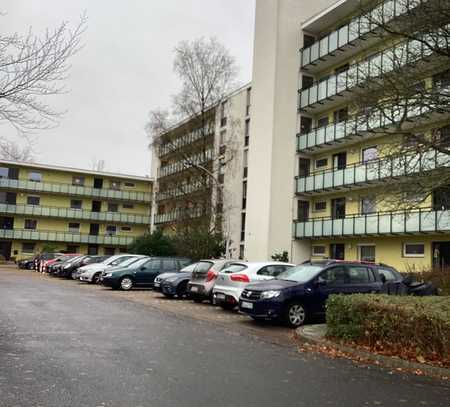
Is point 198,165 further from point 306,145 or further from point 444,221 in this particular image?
point 444,221

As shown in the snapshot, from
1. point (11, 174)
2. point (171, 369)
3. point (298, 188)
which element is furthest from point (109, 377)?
point (11, 174)

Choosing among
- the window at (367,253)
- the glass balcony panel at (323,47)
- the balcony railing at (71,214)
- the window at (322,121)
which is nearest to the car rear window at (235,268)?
the window at (367,253)

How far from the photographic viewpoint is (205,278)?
1811 cm

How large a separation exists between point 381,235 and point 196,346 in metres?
21.4

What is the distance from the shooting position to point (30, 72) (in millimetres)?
10484

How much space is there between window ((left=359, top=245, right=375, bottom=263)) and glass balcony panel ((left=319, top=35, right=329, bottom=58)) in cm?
1260

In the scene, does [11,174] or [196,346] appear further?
[11,174]

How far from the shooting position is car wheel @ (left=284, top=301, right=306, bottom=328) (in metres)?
12.8

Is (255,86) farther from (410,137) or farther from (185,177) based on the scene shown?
(410,137)

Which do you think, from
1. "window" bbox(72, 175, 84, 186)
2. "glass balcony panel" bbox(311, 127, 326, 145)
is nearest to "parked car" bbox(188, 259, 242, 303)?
"glass balcony panel" bbox(311, 127, 326, 145)

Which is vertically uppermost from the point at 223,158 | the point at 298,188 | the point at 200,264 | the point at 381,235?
the point at 223,158

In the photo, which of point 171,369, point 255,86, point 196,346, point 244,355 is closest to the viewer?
point 171,369

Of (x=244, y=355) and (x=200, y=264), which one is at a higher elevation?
(x=200, y=264)

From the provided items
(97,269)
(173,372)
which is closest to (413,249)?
(97,269)
